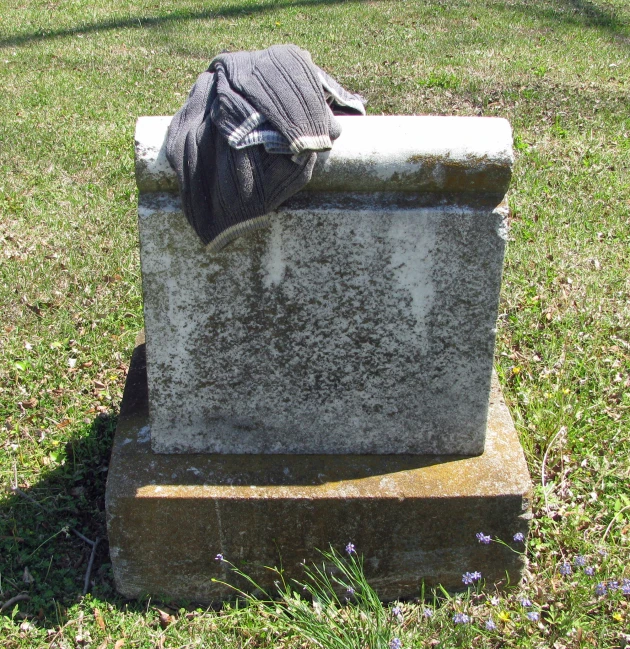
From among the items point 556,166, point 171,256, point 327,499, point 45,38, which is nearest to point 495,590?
point 327,499

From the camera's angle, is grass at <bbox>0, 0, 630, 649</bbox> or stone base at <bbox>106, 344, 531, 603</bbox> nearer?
stone base at <bbox>106, 344, 531, 603</bbox>

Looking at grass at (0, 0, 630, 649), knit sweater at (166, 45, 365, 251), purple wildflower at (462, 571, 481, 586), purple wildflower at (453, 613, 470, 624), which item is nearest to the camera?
knit sweater at (166, 45, 365, 251)

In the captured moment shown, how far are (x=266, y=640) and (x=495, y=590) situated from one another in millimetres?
788

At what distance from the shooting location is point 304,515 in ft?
8.02

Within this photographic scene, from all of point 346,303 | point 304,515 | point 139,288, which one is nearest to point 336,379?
point 346,303

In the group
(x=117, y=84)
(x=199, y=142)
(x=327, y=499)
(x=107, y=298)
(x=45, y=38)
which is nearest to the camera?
(x=199, y=142)

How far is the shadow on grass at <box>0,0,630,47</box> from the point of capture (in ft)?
30.6

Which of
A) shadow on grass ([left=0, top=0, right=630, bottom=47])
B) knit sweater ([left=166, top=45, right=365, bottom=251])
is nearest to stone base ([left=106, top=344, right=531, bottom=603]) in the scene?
knit sweater ([left=166, top=45, right=365, bottom=251])

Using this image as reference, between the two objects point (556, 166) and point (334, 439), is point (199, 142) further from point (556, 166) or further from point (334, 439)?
point (556, 166)

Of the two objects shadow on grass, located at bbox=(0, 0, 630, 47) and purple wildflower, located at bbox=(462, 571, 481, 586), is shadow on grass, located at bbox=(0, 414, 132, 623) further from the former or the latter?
shadow on grass, located at bbox=(0, 0, 630, 47)

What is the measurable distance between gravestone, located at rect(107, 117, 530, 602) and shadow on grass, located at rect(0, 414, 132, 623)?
229mm

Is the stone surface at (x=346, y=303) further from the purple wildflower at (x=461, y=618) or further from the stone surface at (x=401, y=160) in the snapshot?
the purple wildflower at (x=461, y=618)

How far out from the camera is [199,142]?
6.71 ft

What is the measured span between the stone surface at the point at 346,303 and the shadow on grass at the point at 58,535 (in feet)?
1.97
